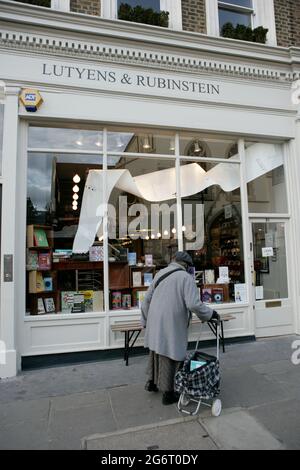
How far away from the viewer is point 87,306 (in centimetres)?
605

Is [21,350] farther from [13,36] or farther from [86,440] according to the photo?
[13,36]

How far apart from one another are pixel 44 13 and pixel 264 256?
20.1 feet

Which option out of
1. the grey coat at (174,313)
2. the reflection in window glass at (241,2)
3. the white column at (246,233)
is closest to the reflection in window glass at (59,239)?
the grey coat at (174,313)

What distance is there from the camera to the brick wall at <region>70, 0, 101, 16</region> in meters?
6.17

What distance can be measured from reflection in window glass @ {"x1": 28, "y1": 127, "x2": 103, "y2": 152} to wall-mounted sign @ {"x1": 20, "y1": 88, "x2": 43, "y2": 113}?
42 cm

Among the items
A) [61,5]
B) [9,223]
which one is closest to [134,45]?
[61,5]

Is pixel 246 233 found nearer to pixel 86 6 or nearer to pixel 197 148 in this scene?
pixel 197 148

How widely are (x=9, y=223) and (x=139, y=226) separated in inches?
93.8

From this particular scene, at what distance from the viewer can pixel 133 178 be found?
258 inches

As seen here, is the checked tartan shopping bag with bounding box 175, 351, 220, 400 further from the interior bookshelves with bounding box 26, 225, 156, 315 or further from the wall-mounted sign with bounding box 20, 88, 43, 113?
the wall-mounted sign with bounding box 20, 88, 43, 113

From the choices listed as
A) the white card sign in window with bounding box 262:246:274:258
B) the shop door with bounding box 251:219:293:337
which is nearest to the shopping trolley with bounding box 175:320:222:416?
the shop door with bounding box 251:219:293:337

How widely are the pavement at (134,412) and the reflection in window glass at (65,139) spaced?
12.7ft

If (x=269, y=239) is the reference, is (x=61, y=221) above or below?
above

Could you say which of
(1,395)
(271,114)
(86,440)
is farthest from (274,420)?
(271,114)
